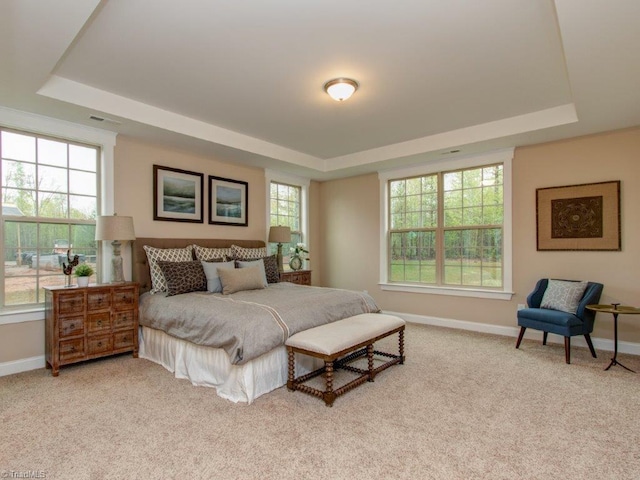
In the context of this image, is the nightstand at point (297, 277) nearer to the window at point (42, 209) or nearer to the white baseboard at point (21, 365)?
the window at point (42, 209)

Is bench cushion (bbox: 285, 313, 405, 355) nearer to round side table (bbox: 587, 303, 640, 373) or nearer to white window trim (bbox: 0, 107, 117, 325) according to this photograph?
round side table (bbox: 587, 303, 640, 373)

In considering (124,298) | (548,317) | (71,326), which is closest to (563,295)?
(548,317)

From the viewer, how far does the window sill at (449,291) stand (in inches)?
180

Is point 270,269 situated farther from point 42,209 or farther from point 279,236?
point 42,209

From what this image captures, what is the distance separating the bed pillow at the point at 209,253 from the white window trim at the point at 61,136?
1.03 meters

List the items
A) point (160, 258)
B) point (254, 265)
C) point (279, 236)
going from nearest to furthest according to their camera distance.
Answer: point (160, 258) < point (254, 265) < point (279, 236)

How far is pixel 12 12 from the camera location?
75.1 inches

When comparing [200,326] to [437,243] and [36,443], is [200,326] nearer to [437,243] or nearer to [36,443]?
[36,443]

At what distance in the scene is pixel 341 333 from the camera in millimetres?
2820

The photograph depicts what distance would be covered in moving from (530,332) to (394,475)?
3403 millimetres

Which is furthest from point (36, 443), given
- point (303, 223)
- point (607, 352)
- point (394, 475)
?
point (607, 352)

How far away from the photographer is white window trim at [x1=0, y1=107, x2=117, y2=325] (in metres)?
3.20

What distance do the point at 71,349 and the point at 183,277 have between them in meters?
1.15

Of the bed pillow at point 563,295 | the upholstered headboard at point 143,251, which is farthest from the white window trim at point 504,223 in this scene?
the upholstered headboard at point 143,251
